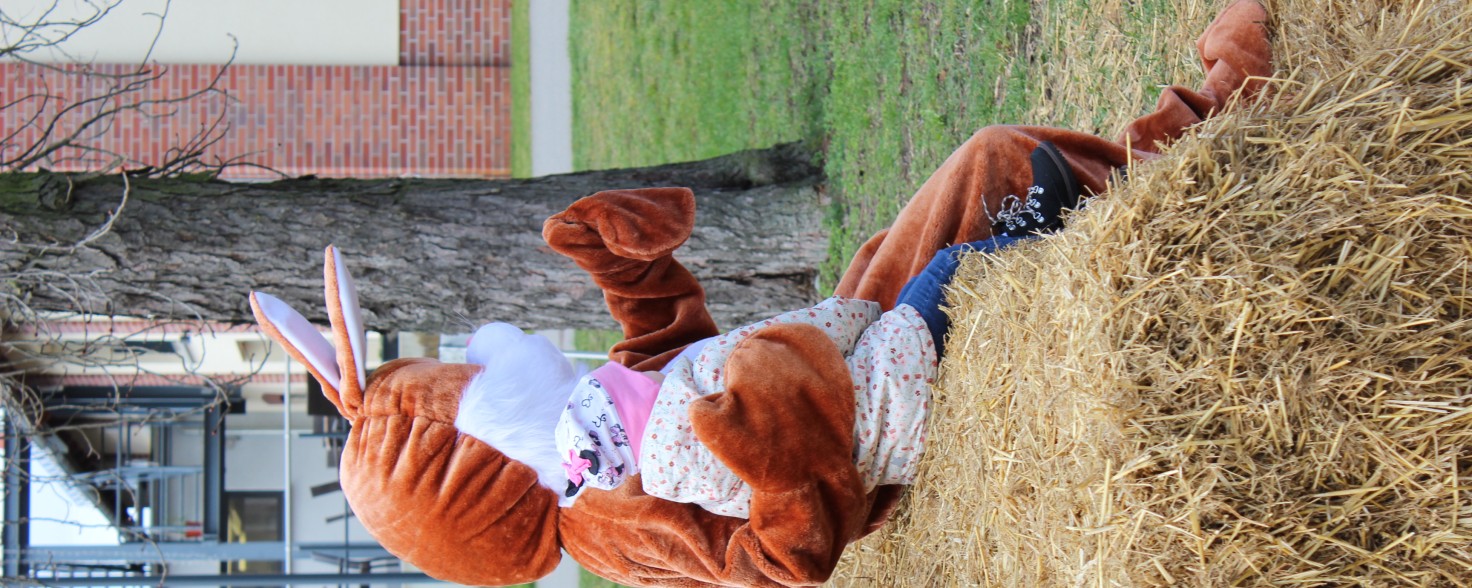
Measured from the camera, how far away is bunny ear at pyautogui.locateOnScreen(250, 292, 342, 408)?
2414 millimetres

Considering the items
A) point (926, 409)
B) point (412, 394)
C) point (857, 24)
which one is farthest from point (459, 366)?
point (857, 24)

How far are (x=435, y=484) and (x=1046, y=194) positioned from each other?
1476mm

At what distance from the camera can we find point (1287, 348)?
1.60 metres

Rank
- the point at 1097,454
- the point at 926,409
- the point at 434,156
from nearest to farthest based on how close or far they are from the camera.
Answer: the point at 1097,454 < the point at 926,409 < the point at 434,156

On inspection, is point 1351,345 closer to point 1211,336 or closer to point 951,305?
point 1211,336

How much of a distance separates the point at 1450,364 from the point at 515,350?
5.80 ft

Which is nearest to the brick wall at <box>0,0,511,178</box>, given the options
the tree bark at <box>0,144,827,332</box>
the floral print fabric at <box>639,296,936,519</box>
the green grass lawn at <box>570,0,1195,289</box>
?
the green grass lawn at <box>570,0,1195,289</box>

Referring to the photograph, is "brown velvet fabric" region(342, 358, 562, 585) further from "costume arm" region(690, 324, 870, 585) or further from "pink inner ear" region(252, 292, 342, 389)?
"costume arm" region(690, 324, 870, 585)

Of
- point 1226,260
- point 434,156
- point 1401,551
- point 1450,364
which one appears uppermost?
point 434,156

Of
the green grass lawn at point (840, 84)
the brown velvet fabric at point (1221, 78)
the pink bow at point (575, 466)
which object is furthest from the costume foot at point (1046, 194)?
the green grass lawn at point (840, 84)

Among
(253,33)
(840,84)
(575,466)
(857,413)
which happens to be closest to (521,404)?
(575,466)

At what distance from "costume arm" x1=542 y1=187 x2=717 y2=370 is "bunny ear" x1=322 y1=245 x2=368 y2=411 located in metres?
0.46

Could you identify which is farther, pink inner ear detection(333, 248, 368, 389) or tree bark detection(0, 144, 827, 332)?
tree bark detection(0, 144, 827, 332)

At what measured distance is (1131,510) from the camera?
1.64 meters
